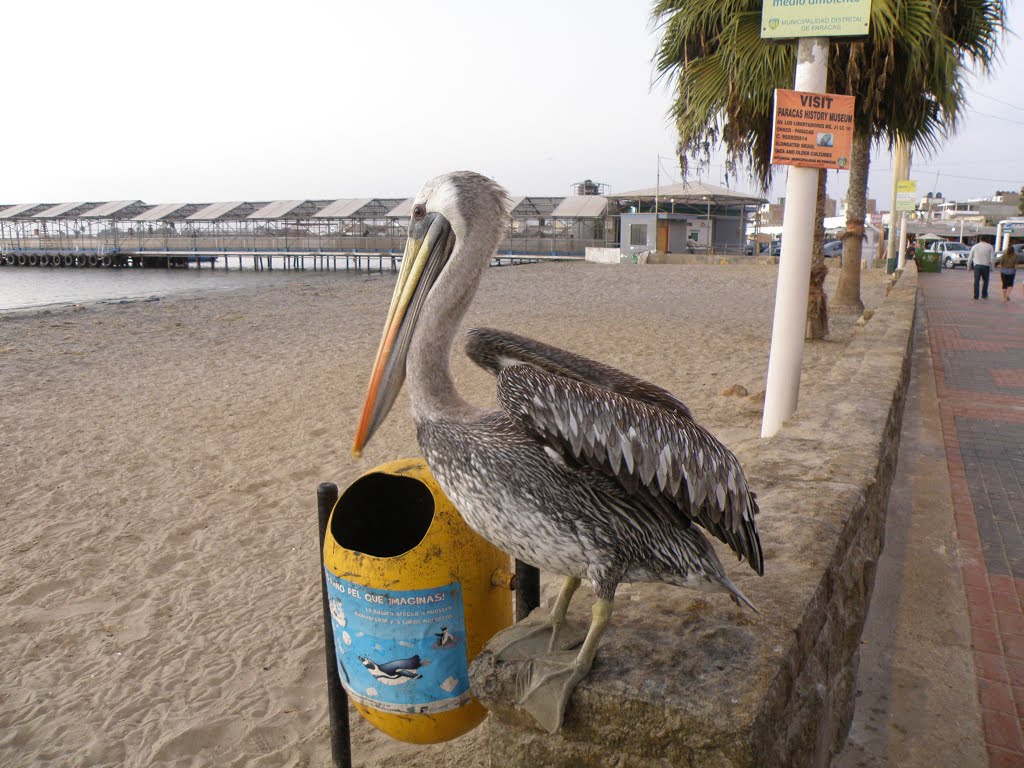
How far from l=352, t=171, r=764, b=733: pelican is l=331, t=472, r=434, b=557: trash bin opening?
404mm

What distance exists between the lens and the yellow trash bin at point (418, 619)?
1.92 m

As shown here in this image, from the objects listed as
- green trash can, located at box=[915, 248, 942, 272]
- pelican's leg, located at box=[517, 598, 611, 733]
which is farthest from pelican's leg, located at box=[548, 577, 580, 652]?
green trash can, located at box=[915, 248, 942, 272]

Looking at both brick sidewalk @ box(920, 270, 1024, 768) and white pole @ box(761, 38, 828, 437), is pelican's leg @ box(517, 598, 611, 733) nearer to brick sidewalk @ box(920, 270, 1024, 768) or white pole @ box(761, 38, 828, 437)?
brick sidewalk @ box(920, 270, 1024, 768)

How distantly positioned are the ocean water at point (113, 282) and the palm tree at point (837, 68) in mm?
23350

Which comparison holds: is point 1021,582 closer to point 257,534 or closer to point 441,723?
point 441,723

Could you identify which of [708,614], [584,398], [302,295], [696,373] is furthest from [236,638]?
[302,295]

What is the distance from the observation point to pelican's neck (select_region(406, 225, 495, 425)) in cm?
186

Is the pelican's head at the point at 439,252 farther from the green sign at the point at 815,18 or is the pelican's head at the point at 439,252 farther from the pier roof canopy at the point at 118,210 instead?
the pier roof canopy at the point at 118,210

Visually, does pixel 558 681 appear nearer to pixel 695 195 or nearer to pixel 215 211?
pixel 695 195

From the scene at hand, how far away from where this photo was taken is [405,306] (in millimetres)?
2043

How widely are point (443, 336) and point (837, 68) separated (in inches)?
333

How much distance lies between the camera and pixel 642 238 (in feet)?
124

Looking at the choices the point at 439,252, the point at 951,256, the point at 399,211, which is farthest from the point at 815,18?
the point at 399,211

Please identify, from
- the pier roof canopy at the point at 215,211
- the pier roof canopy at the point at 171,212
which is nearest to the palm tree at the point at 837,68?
the pier roof canopy at the point at 215,211
